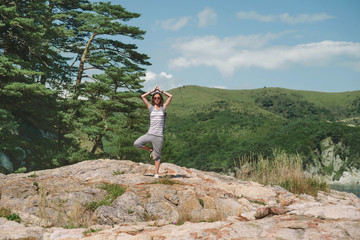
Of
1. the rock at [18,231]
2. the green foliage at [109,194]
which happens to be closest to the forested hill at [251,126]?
the green foliage at [109,194]

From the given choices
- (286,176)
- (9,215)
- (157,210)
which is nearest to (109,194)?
(157,210)

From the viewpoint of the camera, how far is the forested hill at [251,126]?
69.3 m

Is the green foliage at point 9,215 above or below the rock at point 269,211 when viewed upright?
below

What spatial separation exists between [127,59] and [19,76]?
29.5 feet

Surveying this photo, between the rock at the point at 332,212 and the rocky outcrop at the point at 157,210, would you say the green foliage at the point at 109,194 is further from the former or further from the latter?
the rock at the point at 332,212

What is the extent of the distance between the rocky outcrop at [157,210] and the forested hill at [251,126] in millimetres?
25925

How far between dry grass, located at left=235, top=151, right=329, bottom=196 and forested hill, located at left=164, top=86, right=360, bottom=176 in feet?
76.1

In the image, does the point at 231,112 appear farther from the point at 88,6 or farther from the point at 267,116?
the point at 88,6

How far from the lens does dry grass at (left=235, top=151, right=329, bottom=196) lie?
1063cm

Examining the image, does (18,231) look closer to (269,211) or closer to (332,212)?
(269,211)

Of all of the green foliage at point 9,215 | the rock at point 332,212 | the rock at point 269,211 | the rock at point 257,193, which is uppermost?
the rock at point 332,212

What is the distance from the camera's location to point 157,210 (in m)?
7.02

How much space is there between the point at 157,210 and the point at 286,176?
5621 mm

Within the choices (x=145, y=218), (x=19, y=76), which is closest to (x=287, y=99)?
(x=19, y=76)
